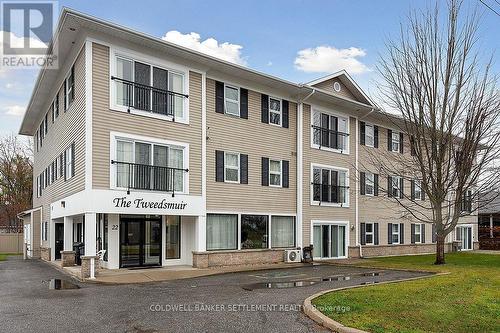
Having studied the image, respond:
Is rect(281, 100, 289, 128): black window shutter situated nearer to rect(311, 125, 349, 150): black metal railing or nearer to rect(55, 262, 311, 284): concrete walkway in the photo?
rect(311, 125, 349, 150): black metal railing

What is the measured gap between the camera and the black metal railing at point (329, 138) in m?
23.2

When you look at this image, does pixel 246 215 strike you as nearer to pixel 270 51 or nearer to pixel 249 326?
pixel 270 51

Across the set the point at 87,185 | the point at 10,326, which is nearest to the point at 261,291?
the point at 10,326

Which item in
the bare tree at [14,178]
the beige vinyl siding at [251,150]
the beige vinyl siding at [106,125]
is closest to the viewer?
the beige vinyl siding at [106,125]

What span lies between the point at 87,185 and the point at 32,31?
644 centimetres

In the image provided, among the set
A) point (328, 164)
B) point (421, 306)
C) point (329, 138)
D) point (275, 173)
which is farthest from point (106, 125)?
point (329, 138)

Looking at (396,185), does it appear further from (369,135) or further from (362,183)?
(369,135)

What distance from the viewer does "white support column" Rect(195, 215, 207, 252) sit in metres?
17.8

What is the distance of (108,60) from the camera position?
52.0 ft

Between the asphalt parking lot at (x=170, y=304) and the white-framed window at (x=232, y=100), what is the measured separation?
7.52 metres

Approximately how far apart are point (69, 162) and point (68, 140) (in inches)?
37.6

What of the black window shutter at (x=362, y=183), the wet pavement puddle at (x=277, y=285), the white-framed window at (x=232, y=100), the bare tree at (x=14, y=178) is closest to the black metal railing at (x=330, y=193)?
the black window shutter at (x=362, y=183)

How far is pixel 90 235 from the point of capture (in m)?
14.7

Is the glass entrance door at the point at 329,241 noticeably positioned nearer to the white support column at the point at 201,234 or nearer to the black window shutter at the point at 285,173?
the black window shutter at the point at 285,173
